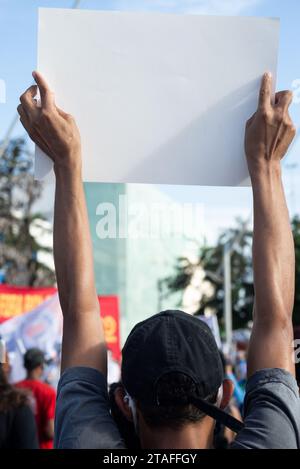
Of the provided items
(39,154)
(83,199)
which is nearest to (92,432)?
(83,199)

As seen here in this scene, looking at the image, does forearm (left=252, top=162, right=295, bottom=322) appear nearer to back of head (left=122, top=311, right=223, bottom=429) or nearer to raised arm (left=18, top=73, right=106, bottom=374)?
back of head (left=122, top=311, right=223, bottom=429)

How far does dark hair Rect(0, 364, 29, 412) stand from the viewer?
5.70 meters

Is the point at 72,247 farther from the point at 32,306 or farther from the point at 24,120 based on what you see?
the point at 32,306

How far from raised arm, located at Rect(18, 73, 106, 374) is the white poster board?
110 millimetres

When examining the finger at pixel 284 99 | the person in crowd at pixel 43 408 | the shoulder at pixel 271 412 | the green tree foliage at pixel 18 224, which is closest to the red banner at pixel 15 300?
the person in crowd at pixel 43 408

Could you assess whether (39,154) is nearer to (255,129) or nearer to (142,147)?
(142,147)

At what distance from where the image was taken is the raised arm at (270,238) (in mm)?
2137

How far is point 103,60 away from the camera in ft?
7.98

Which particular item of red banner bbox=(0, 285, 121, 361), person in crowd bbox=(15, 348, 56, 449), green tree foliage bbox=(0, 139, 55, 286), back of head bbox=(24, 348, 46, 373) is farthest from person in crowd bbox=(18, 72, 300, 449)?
green tree foliage bbox=(0, 139, 55, 286)

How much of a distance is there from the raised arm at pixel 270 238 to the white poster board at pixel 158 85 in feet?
0.28

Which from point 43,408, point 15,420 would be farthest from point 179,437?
point 43,408

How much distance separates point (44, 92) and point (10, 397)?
3829 mm

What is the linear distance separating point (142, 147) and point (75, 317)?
0.60m
